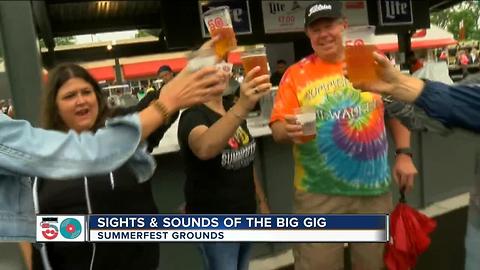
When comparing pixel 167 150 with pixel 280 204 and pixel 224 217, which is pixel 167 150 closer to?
pixel 280 204

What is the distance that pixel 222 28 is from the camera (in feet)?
5.84

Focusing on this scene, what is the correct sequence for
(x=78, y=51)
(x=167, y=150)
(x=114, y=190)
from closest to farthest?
(x=114, y=190) → (x=167, y=150) → (x=78, y=51)

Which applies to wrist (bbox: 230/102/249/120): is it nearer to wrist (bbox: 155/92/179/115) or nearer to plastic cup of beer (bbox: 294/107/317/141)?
plastic cup of beer (bbox: 294/107/317/141)

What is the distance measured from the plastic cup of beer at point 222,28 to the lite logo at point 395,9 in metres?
9.96

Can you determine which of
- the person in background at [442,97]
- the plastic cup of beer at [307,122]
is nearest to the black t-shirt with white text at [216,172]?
the plastic cup of beer at [307,122]

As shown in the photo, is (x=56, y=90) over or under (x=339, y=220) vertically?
over

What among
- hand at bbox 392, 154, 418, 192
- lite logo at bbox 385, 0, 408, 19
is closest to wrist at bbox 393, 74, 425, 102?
hand at bbox 392, 154, 418, 192

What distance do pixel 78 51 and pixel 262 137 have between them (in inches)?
404

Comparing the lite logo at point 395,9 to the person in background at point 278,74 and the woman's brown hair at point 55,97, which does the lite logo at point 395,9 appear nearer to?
the person in background at point 278,74

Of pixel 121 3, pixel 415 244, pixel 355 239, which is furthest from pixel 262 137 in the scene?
pixel 121 3

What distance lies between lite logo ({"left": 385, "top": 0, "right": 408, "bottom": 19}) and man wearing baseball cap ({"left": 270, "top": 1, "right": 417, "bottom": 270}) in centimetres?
929

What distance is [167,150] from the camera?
10.8 feet

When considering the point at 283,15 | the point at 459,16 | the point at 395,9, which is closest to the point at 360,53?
the point at 283,15

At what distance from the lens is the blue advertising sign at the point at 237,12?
31.2ft
